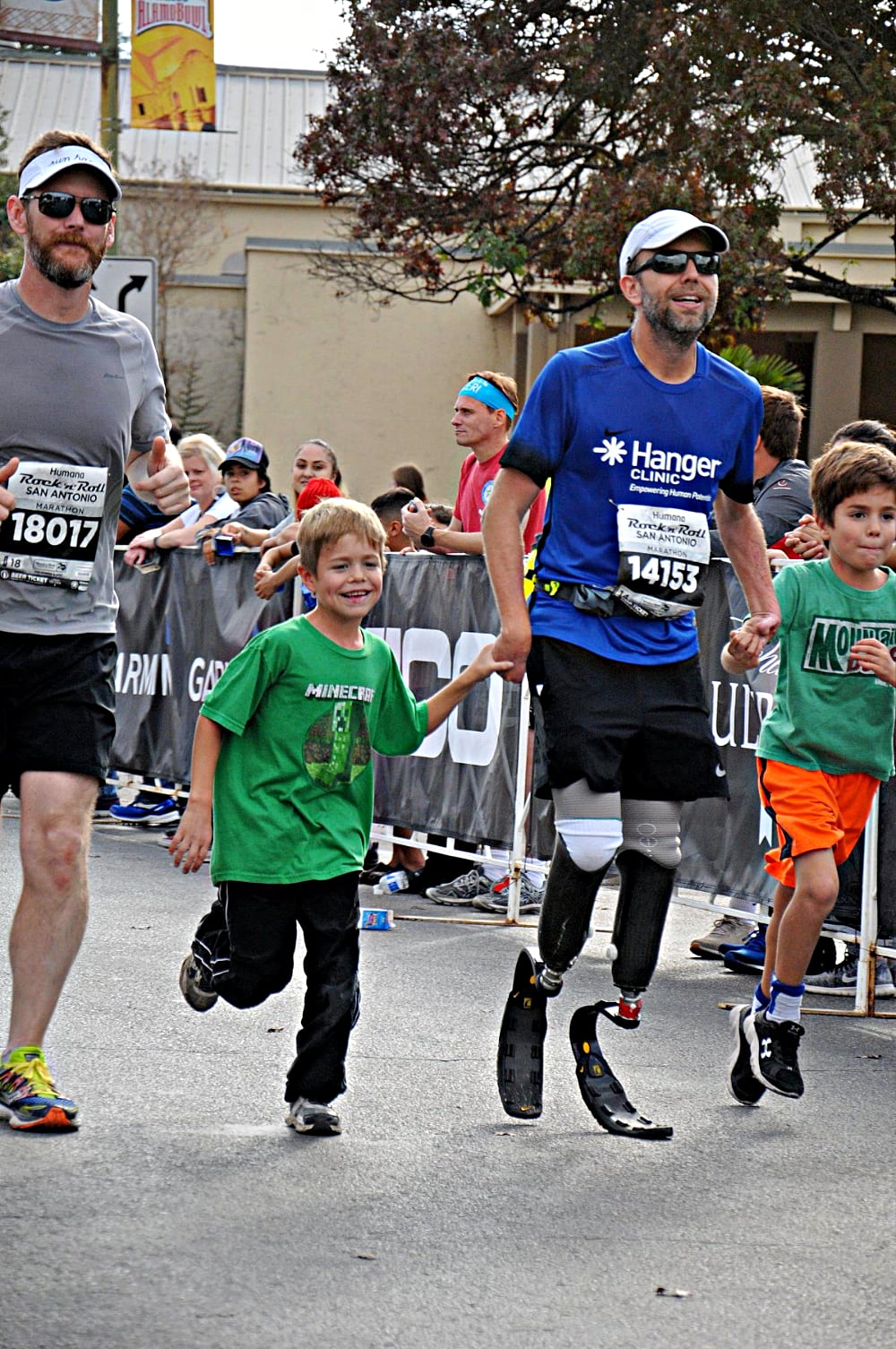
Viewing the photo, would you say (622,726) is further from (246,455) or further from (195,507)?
(195,507)

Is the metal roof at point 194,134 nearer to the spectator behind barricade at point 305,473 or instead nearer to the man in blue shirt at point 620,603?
the spectator behind barricade at point 305,473

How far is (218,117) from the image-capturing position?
1549 inches

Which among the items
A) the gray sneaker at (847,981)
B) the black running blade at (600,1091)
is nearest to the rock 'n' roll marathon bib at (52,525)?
the black running blade at (600,1091)

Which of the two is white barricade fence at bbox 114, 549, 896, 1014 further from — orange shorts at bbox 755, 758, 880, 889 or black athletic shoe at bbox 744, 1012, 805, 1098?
black athletic shoe at bbox 744, 1012, 805, 1098

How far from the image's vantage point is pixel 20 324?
457 centimetres

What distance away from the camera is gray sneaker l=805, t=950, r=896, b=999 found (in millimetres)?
6617

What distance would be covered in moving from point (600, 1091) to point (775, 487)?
3.58 meters

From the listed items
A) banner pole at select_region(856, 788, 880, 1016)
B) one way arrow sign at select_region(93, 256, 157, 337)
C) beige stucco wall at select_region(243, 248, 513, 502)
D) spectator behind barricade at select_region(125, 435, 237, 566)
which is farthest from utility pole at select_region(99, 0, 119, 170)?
banner pole at select_region(856, 788, 880, 1016)

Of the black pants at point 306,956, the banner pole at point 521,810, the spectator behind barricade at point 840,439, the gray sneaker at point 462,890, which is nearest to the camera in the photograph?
the black pants at point 306,956

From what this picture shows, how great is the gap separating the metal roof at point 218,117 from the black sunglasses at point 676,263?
102ft

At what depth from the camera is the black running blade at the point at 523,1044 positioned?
15.3 feet

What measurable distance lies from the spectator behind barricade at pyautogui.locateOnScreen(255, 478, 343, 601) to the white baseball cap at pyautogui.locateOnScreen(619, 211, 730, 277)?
454 centimetres

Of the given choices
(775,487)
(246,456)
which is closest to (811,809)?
(775,487)

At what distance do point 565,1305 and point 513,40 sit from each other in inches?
648
